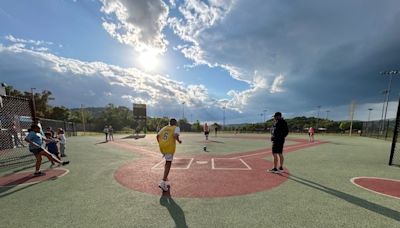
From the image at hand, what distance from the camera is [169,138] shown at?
5.62 metres

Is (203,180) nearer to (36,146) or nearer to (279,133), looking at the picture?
(279,133)

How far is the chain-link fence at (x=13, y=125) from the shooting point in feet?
36.9

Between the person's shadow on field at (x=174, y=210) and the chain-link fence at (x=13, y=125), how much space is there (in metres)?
10.0

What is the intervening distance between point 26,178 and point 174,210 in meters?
6.00

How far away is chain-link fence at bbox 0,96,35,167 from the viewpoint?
11234mm

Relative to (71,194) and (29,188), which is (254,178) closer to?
(71,194)

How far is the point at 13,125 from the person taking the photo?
1534 cm

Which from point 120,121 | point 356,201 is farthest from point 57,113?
point 356,201

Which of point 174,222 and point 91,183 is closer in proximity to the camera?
point 174,222

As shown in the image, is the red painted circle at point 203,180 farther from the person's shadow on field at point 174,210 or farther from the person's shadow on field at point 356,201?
the person's shadow on field at point 356,201

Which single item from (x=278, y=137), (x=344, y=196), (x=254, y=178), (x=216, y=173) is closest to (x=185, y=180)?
(x=216, y=173)

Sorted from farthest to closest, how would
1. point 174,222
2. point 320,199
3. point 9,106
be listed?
point 9,106
point 320,199
point 174,222

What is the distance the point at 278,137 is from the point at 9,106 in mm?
14615

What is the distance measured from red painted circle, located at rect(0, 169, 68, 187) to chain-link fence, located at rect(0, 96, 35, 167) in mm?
3986
